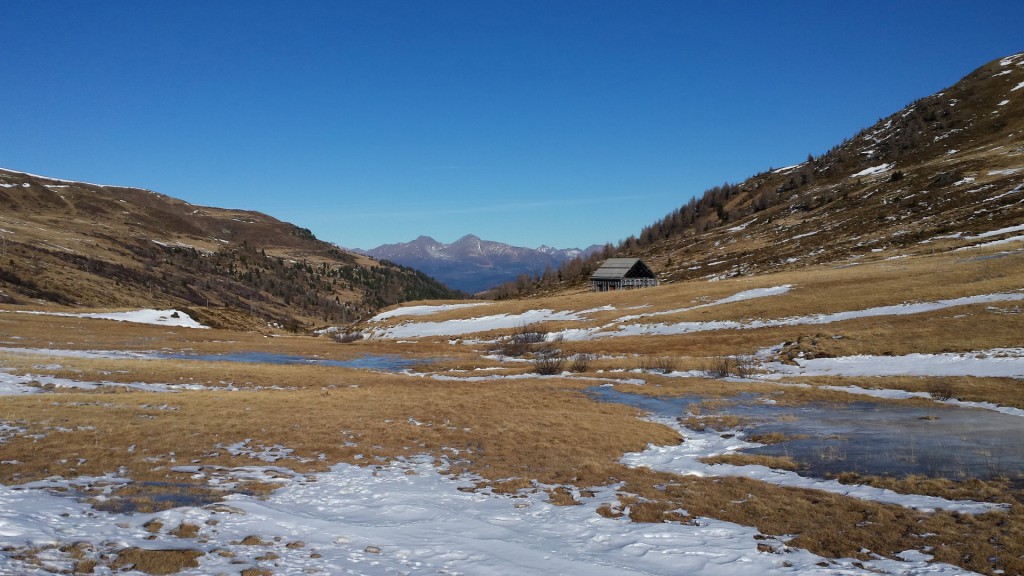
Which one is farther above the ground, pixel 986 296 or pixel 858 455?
pixel 986 296

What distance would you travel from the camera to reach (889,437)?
1941 cm

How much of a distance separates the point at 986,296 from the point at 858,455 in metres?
33.7

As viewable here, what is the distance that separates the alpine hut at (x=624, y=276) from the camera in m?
118

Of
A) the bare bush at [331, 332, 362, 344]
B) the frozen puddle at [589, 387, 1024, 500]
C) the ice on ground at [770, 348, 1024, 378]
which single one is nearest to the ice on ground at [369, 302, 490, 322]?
the bare bush at [331, 332, 362, 344]

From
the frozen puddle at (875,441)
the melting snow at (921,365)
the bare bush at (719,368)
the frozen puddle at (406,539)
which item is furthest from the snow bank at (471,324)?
the frozen puddle at (406,539)

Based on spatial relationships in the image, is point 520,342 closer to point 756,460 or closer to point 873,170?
point 756,460

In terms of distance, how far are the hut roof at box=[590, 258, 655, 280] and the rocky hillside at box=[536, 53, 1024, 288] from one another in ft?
21.4

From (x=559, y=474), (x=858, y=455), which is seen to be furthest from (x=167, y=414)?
(x=858, y=455)

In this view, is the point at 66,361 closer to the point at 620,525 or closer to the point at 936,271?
the point at 620,525

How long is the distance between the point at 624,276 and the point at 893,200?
55.7 m

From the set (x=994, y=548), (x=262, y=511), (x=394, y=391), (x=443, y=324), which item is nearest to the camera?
(x=994, y=548)

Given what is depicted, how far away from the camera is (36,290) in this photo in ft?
317

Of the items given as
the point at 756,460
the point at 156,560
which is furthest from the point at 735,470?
the point at 156,560

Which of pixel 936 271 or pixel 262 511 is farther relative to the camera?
pixel 936 271
